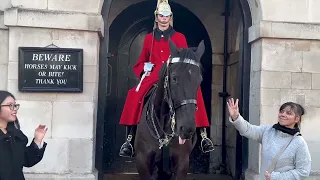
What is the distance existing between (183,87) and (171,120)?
1.39 feet

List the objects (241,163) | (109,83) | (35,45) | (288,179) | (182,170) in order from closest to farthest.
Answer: (288,179) → (182,170) → (35,45) → (241,163) → (109,83)

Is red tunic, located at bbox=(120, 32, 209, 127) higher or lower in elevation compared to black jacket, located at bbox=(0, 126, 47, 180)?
higher

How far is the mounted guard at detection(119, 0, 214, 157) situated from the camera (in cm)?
577

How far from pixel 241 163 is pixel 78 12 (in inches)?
127

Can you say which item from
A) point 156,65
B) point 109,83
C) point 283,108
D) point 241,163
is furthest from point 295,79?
point 109,83

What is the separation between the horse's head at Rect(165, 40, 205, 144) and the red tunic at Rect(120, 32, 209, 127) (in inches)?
39.7

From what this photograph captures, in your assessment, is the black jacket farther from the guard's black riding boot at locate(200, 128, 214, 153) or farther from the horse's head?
the guard's black riding boot at locate(200, 128, 214, 153)

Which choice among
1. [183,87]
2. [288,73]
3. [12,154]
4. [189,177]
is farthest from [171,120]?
[189,177]

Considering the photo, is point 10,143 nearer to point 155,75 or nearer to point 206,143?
point 155,75

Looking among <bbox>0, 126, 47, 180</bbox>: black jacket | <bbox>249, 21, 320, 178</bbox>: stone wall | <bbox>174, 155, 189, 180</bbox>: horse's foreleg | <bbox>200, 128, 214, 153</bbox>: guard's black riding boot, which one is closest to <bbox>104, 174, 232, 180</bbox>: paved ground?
<bbox>249, 21, 320, 178</bbox>: stone wall

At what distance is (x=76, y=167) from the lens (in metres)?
6.42

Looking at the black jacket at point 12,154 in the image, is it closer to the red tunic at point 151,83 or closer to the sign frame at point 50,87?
the red tunic at point 151,83

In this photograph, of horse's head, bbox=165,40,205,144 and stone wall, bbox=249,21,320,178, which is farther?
stone wall, bbox=249,21,320,178

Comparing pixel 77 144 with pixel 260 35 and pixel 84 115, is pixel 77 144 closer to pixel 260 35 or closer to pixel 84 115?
pixel 84 115
